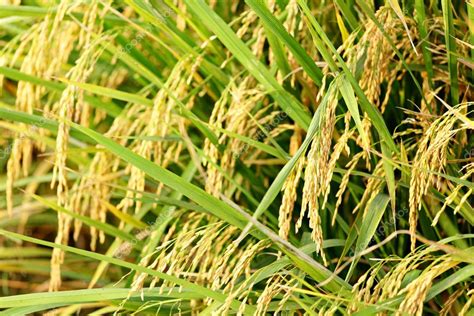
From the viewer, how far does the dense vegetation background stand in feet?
3.98

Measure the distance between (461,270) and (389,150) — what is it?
0.79 ft

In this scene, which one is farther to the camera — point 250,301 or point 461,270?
point 250,301

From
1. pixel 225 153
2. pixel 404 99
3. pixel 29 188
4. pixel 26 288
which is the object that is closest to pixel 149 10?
pixel 225 153

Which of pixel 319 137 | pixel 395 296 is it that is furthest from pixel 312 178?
pixel 395 296

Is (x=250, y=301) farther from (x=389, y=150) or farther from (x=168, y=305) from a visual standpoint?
(x=389, y=150)

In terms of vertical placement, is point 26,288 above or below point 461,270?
above

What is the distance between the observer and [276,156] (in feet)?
4.71

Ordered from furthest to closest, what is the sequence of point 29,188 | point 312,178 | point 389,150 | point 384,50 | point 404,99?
point 29,188 → point 404,99 → point 384,50 → point 389,150 → point 312,178

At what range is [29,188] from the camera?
6.90 ft

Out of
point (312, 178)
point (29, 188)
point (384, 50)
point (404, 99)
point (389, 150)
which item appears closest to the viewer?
point (312, 178)

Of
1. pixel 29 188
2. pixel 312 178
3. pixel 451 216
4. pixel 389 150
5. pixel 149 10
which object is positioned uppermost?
pixel 149 10

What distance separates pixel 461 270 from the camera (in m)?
1.19

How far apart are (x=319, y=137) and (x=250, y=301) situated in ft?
1.42

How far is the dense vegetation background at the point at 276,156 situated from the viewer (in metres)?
1.21
